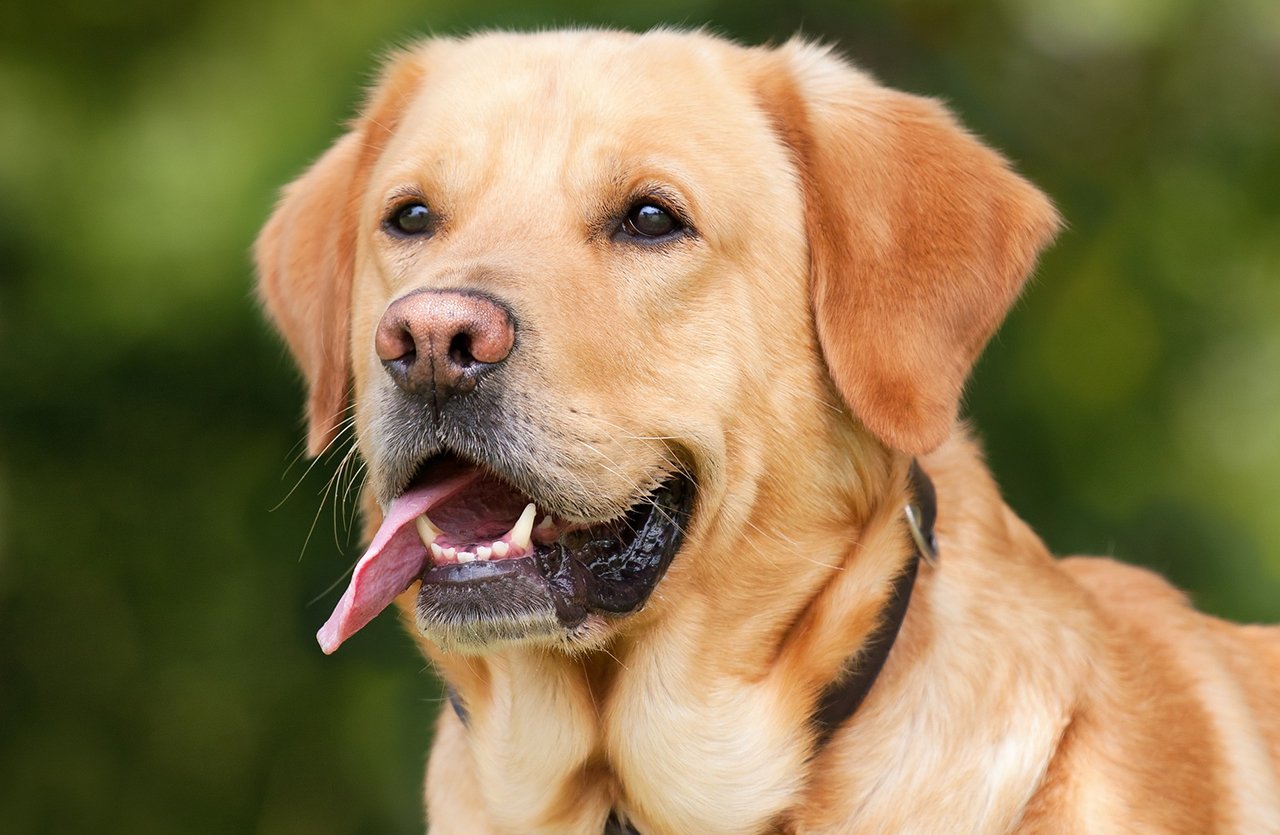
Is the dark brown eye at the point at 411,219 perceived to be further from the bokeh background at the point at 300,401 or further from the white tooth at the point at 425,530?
the bokeh background at the point at 300,401

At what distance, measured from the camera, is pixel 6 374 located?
15.3ft

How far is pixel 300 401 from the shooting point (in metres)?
4.80

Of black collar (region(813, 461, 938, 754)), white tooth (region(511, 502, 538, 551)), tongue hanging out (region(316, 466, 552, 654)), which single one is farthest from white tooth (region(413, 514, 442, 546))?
black collar (region(813, 461, 938, 754))

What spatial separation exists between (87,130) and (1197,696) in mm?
3604

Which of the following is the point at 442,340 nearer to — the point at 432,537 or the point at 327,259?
the point at 432,537

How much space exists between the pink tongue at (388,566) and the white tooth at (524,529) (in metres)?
0.15

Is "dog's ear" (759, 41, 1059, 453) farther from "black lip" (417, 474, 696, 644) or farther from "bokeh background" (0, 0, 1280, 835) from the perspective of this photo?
"bokeh background" (0, 0, 1280, 835)

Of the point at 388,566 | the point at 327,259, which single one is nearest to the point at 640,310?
the point at 388,566

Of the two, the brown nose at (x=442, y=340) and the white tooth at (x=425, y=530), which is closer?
the brown nose at (x=442, y=340)

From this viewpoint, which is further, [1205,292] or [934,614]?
[1205,292]

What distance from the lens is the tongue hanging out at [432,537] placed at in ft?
8.02

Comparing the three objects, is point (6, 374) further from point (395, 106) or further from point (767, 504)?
point (767, 504)

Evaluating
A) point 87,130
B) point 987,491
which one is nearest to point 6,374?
point 87,130

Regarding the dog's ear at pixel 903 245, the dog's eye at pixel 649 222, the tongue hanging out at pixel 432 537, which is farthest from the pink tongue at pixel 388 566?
the dog's ear at pixel 903 245
